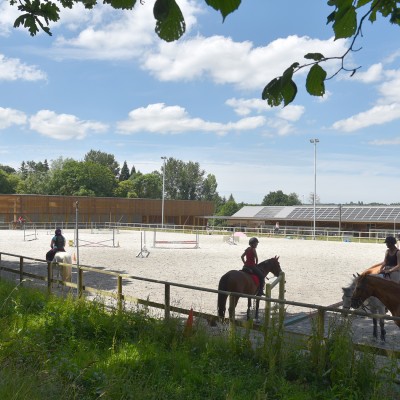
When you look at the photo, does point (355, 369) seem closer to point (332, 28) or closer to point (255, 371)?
point (255, 371)

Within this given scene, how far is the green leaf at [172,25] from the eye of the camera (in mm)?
1780

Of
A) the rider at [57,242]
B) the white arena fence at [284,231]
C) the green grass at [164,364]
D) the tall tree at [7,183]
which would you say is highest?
the tall tree at [7,183]

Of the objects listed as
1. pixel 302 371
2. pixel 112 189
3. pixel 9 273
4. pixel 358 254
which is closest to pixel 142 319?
pixel 302 371

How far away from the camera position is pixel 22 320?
6730 millimetres

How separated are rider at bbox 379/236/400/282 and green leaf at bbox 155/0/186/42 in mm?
7296

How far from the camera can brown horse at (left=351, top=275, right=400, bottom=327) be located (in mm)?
6855

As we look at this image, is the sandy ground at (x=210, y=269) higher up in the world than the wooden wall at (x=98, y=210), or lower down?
lower down

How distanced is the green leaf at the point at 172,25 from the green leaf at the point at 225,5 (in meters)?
0.18

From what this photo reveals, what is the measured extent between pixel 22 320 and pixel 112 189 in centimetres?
9247

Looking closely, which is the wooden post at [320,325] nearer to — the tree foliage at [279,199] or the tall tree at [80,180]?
the tall tree at [80,180]

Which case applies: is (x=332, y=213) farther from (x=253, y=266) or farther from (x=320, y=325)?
(x=320, y=325)

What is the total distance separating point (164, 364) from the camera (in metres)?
5.45

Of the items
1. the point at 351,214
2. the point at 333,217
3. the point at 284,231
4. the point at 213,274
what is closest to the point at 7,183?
the point at 333,217

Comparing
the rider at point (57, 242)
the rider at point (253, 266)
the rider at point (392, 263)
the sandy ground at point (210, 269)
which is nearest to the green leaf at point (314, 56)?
the rider at point (392, 263)
